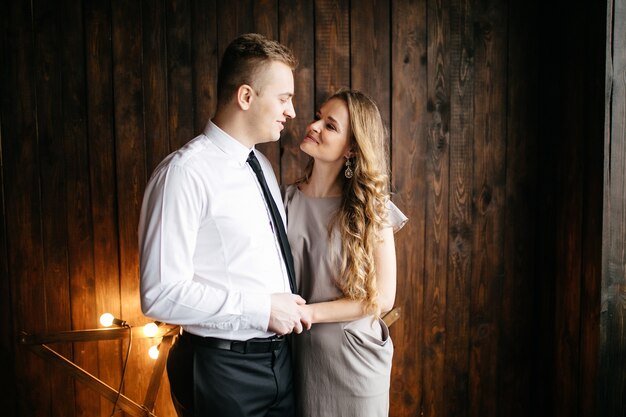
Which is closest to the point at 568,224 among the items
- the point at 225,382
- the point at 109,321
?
the point at 225,382

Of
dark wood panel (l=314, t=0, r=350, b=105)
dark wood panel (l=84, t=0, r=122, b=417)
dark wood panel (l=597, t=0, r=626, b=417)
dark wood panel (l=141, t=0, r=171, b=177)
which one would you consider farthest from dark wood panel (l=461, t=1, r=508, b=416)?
dark wood panel (l=84, t=0, r=122, b=417)

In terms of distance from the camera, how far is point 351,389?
5.15 ft

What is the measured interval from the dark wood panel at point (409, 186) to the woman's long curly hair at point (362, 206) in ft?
1.34

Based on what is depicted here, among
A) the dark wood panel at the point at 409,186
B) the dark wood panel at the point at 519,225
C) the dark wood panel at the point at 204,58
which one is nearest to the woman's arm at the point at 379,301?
the dark wood panel at the point at 409,186

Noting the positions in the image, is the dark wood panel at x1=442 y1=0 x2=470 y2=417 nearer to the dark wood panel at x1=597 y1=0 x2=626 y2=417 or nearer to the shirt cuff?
the dark wood panel at x1=597 y1=0 x2=626 y2=417

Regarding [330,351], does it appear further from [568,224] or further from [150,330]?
[568,224]

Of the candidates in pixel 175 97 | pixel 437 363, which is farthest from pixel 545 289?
pixel 175 97

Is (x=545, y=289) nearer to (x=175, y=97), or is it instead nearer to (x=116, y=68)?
(x=175, y=97)

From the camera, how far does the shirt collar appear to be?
147 cm

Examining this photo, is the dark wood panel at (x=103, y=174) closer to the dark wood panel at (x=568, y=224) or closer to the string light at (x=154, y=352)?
the string light at (x=154, y=352)

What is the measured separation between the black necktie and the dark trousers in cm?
27

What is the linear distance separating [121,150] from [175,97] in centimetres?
33

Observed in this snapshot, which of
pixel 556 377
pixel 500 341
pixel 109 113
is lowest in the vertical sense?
pixel 556 377

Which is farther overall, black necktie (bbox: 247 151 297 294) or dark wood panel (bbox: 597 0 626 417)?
dark wood panel (bbox: 597 0 626 417)
